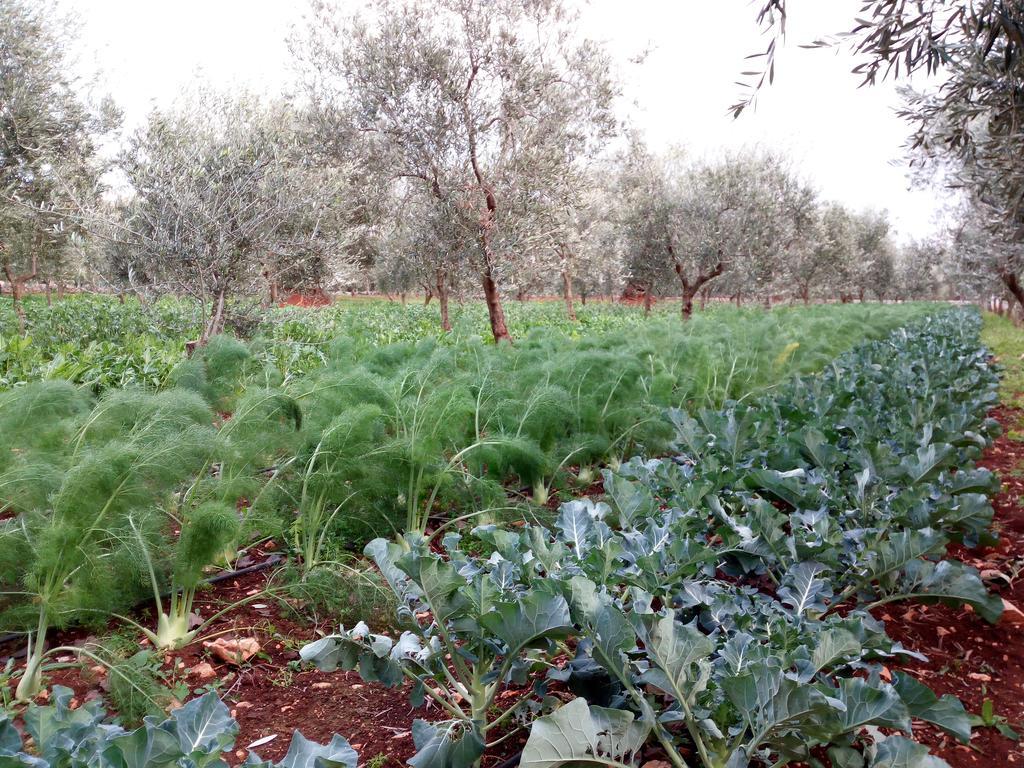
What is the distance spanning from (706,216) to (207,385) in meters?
19.2

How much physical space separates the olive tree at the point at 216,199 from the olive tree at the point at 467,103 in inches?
52.5

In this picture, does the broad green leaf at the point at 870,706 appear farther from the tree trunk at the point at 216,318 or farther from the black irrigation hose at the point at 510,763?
the tree trunk at the point at 216,318

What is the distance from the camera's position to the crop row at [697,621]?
63.0 inches

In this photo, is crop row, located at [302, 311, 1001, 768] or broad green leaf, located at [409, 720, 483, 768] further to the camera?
broad green leaf, located at [409, 720, 483, 768]

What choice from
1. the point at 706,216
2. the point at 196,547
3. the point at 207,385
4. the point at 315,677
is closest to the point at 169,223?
the point at 207,385

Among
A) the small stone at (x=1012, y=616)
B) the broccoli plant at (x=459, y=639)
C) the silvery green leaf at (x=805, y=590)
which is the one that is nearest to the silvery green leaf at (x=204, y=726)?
the broccoli plant at (x=459, y=639)

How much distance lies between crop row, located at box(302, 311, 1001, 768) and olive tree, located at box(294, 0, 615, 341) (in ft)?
27.7

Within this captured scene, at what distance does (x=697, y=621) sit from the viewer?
2170mm

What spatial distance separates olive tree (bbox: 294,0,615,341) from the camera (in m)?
10.5

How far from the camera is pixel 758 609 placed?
2188 millimetres

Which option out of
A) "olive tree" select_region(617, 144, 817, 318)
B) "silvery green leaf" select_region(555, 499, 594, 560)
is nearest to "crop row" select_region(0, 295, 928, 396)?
"silvery green leaf" select_region(555, 499, 594, 560)

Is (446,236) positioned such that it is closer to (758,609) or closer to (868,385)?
(868,385)

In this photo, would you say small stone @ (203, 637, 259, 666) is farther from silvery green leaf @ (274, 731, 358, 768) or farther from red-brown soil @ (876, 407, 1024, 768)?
red-brown soil @ (876, 407, 1024, 768)

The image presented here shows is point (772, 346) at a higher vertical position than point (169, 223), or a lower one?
lower
